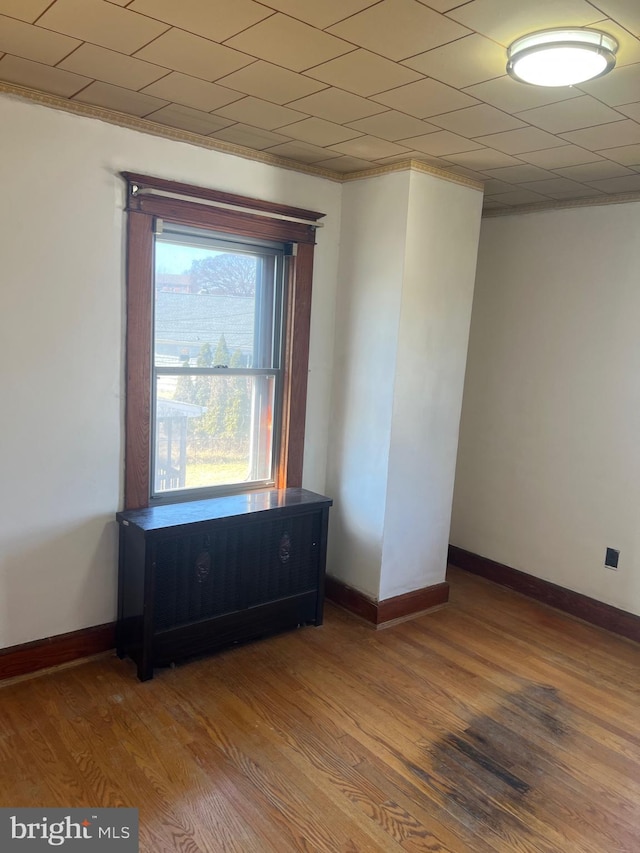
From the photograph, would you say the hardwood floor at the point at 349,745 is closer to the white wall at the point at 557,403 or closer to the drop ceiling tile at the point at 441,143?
the white wall at the point at 557,403

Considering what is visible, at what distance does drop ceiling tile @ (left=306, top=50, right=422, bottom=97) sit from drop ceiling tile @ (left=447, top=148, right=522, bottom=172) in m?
0.86

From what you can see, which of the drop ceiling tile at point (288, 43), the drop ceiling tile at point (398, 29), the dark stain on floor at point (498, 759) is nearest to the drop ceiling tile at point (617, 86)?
the drop ceiling tile at point (398, 29)

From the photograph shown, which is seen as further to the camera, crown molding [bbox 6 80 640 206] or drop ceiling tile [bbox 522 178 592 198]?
drop ceiling tile [bbox 522 178 592 198]

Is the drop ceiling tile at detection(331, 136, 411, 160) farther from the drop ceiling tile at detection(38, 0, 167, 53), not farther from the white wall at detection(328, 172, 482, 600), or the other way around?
the drop ceiling tile at detection(38, 0, 167, 53)

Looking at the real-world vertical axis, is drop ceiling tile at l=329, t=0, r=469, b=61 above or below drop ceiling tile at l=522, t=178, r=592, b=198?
below

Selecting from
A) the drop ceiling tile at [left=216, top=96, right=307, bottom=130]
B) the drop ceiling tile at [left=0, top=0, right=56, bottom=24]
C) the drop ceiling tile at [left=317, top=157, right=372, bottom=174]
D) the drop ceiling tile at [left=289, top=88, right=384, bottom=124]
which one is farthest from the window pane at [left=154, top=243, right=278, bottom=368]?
the drop ceiling tile at [left=0, top=0, right=56, bottom=24]

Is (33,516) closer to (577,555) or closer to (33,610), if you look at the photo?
(33,610)

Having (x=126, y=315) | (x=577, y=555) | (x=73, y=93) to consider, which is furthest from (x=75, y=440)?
(x=577, y=555)

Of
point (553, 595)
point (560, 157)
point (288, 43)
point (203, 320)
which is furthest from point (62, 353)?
point (553, 595)

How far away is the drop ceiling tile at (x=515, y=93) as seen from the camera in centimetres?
207

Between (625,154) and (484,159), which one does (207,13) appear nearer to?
(484,159)

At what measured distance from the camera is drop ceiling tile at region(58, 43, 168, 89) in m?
2.06

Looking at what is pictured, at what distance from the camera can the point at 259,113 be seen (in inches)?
100.0

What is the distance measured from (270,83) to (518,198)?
2.06 m
